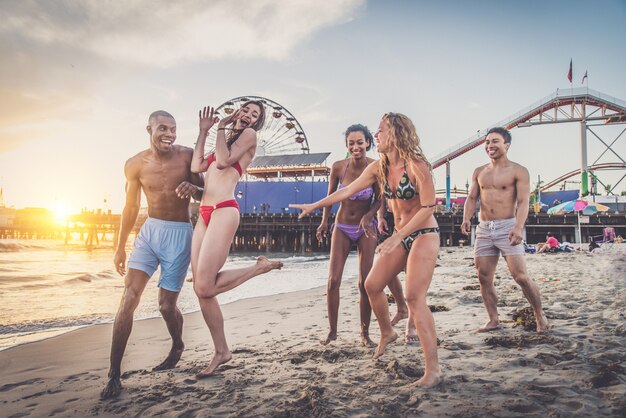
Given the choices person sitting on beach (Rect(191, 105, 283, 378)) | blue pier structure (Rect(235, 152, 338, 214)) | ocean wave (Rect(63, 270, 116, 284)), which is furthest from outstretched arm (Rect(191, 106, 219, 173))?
A: blue pier structure (Rect(235, 152, 338, 214))

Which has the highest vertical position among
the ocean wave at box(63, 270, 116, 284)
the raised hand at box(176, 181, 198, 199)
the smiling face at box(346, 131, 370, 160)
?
the smiling face at box(346, 131, 370, 160)

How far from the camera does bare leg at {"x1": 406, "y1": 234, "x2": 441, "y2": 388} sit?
8.75 feet

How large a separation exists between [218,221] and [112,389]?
1.38 m

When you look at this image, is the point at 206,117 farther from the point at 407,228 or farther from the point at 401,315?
the point at 401,315

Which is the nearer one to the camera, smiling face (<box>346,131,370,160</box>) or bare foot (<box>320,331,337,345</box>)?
bare foot (<box>320,331,337,345</box>)

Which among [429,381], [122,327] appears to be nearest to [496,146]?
[429,381]

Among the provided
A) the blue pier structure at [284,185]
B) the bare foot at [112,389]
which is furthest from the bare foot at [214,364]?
the blue pier structure at [284,185]

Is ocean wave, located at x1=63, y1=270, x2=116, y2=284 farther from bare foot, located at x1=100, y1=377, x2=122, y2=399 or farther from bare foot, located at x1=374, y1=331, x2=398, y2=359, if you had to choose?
bare foot, located at x1=374, y1=331, x2=398, y2=359

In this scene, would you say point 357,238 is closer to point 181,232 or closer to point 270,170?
point 181,232

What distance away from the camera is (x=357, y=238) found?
13.1ft

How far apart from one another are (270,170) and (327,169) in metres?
6.73

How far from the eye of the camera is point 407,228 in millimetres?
2730

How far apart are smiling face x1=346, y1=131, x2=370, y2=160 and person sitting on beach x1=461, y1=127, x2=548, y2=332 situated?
158 cm

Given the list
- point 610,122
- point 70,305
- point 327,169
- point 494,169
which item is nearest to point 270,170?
point 327,169
